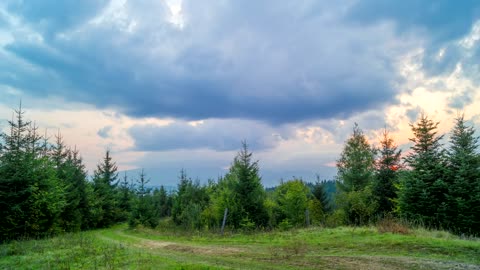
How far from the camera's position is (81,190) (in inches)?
1503

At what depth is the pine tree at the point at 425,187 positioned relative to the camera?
24656 millimetres

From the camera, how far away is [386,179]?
34031 millimetres

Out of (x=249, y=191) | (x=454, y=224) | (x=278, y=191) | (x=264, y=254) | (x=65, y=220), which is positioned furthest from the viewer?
(x=278, y=191)

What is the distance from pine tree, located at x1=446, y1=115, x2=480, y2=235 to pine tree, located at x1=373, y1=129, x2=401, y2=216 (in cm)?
854

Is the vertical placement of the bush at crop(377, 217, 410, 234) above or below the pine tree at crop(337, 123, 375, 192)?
below

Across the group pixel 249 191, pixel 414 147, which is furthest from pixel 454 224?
pixel 249 191

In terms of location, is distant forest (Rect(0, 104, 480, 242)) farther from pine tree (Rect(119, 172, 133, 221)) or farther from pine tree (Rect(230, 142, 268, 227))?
pine tree (Rect(119, 172, 133, 221))

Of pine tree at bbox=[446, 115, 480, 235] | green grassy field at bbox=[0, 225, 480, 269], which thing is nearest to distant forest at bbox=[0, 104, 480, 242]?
pine tree at bbox=[446, 115, 480, 235]

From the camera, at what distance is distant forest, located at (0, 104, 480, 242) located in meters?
24.4

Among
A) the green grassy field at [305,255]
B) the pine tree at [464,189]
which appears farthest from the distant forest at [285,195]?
the green grassy field at [305,255]

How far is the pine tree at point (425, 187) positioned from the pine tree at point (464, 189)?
25.0 inches

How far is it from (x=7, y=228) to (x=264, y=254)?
22.7m

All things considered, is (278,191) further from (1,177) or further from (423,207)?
(1,177)

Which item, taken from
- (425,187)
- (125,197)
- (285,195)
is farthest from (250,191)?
(125,197)
